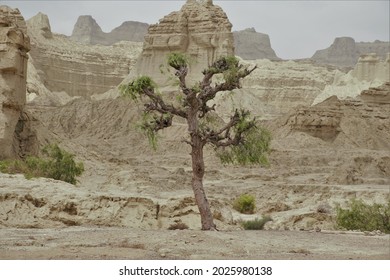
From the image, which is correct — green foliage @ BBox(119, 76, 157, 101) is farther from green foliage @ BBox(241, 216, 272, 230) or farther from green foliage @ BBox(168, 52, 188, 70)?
green foliage @ BBox(241, 216, 272, 230)

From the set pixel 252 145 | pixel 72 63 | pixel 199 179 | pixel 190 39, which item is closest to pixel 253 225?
pixel 252 145

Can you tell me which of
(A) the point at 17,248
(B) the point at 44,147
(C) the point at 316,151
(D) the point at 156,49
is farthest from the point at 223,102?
(A) the point at 17,248

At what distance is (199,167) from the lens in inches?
858

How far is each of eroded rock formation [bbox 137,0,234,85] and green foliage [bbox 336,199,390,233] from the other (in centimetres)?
6991

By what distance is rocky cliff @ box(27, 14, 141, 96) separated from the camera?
124 meters

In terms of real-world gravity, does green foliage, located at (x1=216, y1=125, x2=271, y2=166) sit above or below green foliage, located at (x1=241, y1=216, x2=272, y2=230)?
above

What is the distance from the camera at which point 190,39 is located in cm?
9825

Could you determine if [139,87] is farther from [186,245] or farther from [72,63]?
[72,63]

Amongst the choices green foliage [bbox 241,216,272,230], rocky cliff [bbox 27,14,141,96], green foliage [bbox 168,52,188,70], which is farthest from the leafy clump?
rocky cliff [bbox 27,14,141,96]

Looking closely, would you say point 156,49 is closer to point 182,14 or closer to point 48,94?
point 182,14

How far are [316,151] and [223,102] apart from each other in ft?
84.6

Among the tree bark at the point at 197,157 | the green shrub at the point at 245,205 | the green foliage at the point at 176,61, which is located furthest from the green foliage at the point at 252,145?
the green shrub at the point at 245,205

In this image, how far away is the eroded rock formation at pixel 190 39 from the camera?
9725 cm

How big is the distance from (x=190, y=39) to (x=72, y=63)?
33.7 m
